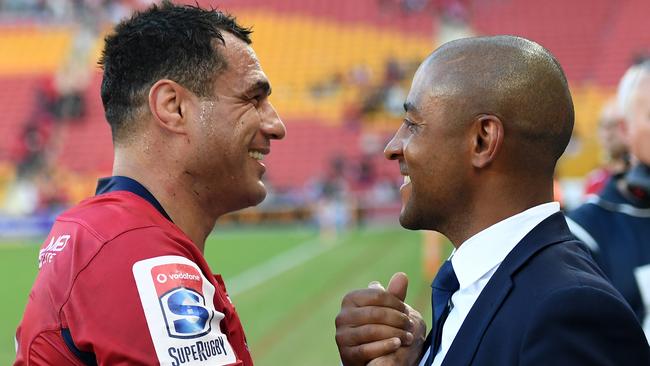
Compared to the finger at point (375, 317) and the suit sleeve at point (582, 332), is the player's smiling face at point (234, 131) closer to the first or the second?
the finger at point (375, 317)

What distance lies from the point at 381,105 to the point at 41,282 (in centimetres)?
2502

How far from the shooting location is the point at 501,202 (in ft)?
6.04

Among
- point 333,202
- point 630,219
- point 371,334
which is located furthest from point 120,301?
point 333,202

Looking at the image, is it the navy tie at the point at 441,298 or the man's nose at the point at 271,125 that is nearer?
the navy tie at the point at 441,298

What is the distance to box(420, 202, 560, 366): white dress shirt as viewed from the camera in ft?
5.95

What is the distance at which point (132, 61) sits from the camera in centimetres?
226

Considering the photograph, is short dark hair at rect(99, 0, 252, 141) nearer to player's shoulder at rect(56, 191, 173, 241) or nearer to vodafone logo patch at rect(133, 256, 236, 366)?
A: player's shoulder at rect(56, 191, 173, 241)

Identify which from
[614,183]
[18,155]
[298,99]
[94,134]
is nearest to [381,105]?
[298,99]

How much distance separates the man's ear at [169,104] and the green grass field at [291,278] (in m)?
5.46

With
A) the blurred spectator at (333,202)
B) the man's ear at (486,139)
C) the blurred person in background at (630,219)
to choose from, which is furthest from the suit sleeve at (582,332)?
the blurred spectator at (333,202)

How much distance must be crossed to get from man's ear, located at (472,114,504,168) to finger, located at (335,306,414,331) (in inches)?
18.0

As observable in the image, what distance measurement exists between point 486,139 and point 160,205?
2.90 ft

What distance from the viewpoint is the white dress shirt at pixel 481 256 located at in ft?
5.95

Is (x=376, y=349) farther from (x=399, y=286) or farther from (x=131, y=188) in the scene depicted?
(x=131, y=188)
